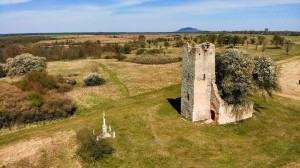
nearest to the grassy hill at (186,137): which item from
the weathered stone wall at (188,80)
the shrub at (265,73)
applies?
the weathered stone wall at (188,80)

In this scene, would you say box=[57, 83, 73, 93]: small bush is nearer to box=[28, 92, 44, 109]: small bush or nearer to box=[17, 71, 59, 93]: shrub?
box=[17, 71, 59, 93]: shrub

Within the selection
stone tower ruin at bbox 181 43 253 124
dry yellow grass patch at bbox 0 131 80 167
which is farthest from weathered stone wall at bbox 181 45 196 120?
dry yellow grass patch at bbox 0 131 80 167

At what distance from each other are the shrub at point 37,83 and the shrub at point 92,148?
16.5 meters

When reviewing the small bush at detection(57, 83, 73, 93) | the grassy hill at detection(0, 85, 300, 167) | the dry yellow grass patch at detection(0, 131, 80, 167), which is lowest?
the dry yellow grass patch at detection(0, 131, 80, 167)

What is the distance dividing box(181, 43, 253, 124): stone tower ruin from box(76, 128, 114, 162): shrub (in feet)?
33.6

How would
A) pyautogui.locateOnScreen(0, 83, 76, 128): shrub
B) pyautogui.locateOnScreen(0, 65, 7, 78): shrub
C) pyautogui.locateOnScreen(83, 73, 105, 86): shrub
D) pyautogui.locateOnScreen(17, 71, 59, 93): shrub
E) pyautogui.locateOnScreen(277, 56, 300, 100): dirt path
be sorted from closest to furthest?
pyautogui.locateOnScreen(0, 83, 76, 128): shrub < pyautogui.locateOnScreen(17, 71, 59, 93): shrub < pyautogui.locateOnScreen(277, 56, 300, 100): dirt path < pyautogui.locateOnScreen(83, 73, 105, 86): shrub < pyautogui.locateOnScreen(0, 65, 7, 78): shrub

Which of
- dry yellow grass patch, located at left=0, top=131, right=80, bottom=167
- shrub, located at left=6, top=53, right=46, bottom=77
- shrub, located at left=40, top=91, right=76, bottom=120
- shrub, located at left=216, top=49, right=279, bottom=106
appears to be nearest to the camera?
dry yellow grass patch, located at left=0, top=131, right=80, bottom=167

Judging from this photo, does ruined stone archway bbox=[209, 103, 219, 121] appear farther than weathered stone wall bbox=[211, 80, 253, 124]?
Yes

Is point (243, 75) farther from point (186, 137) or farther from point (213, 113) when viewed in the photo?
point (186, 137)

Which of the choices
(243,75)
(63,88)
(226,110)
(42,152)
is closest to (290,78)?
(243,75)

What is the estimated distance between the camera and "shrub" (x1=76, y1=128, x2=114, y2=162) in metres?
15.3

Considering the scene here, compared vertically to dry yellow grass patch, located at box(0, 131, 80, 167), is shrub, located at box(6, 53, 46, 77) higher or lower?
higher

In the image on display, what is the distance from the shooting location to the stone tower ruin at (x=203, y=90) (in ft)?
65.3

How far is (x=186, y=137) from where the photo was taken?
1844cm
